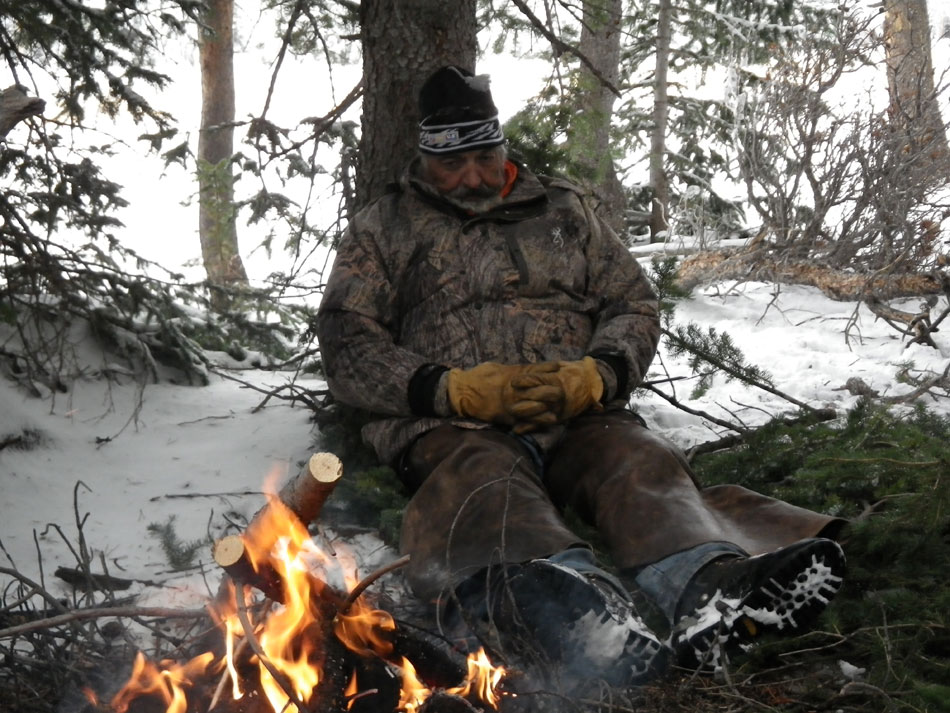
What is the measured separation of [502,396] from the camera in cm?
326

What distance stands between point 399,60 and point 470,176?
941mm

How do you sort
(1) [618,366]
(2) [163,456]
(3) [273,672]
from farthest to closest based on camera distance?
(2) [163,456], (1) [618,366], (3) [273,672]

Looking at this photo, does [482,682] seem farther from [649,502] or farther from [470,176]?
[470,176]

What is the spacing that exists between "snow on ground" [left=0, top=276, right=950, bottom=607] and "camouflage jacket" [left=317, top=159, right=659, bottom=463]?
2.06 ft

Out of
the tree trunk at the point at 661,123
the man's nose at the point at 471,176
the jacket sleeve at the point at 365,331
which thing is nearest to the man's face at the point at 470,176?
the man's nose at the point at 471,176

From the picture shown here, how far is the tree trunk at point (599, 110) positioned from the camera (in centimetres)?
496

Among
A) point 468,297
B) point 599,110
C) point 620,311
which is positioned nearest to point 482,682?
point 468,297

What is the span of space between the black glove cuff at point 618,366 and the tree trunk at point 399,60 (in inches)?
55.6

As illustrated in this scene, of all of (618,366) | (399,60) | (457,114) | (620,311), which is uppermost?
(399,60)

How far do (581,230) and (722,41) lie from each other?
11.2 metres

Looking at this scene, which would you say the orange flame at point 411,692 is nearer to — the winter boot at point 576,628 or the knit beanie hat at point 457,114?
the winter boot at point 576,628

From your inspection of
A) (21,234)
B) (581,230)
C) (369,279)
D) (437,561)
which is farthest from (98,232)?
(437,561)

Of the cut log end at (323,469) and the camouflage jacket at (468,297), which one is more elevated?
the camouflage jacket at (468,297)

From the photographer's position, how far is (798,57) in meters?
9.81
